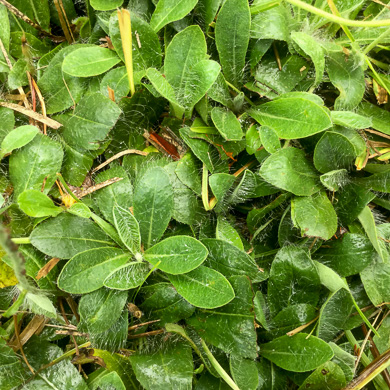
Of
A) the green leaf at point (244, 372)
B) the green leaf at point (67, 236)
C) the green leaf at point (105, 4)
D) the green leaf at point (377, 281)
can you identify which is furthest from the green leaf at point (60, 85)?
the green leaf at point (377, 281)

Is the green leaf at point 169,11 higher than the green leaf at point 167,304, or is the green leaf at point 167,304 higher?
the green leaf at point 169,11

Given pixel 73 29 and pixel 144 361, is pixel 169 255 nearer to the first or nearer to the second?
pixel 144 361

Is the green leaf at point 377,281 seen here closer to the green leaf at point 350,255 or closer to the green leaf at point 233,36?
the green leaf at point 350,255

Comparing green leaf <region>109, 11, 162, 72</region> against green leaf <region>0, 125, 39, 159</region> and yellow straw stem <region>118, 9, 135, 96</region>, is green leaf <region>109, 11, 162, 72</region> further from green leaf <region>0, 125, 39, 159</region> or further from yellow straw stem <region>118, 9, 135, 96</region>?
green leaf <region>0, 125, 39, 159</region>

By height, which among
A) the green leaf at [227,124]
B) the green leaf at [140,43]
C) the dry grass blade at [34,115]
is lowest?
the dry grass blade at [34,115]

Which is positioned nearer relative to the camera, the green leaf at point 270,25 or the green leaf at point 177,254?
the green leaf at point 177,254

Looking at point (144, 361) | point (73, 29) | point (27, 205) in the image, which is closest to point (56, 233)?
point (27, 205)

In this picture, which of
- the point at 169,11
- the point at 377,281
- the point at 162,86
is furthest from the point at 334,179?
the point at 169,11
